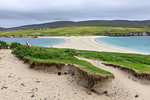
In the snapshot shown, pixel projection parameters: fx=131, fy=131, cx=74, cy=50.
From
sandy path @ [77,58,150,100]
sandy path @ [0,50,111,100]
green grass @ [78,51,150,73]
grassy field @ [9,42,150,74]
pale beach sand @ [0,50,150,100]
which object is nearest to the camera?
sandy path @ [0,50,111,100]

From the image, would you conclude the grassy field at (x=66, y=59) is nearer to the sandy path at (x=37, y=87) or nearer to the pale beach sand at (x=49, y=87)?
the pale beach sand at (x=49, y=87)

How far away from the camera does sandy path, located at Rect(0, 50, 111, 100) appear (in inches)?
358

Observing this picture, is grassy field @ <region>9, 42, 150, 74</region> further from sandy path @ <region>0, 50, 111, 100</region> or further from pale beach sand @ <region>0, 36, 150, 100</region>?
sandy path @ <region>0, 50, 111, 100</region>

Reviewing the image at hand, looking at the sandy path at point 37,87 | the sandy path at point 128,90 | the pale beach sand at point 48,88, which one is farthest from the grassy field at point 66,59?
the sandy path at point 37,87

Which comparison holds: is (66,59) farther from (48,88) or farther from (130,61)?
(130,61)

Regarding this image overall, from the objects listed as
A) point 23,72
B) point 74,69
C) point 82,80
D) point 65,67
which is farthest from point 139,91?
point 23,72

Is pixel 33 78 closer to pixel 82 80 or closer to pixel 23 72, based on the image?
pixel 23 72

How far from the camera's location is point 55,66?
13.8 m

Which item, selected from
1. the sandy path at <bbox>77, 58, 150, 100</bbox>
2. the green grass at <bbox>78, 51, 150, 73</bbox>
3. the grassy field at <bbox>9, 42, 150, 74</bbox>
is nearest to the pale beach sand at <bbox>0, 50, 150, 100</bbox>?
the sandy path at <bbox>77, 58, 150, 100</bbox>

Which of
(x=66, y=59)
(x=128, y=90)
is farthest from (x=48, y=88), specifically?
(x=128, y=90)

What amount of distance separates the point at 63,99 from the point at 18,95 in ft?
10.1

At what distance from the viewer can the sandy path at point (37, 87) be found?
9.09 meters

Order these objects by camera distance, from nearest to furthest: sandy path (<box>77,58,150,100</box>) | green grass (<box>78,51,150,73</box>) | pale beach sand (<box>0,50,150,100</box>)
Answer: pale beach sand (<box>0,50,150,100</box>) → sandy path (<box>77,58,150,100</box>) → green grass (<box>78,51,150,73</box>)

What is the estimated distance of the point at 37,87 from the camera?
1027cm
